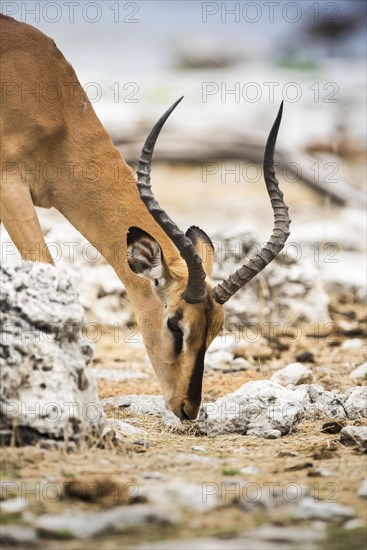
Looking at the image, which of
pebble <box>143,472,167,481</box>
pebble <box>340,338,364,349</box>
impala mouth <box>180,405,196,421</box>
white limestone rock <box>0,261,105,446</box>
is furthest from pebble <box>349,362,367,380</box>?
pebble <box>143,472,167,481</box>

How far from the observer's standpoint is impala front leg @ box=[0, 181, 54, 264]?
28.0 feet

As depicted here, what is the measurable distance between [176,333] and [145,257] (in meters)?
0.74

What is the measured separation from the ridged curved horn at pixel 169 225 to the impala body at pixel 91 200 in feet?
0.25

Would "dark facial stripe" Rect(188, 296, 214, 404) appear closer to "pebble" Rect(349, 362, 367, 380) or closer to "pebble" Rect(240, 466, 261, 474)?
"pebble" Rect(240, 466, 261, 474)

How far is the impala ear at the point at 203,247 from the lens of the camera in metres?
8.78

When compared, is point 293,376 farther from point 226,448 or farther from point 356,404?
point 226,448

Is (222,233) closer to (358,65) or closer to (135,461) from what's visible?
(135,461)

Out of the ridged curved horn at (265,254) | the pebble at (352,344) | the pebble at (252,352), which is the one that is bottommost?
the pebble at (252,352)

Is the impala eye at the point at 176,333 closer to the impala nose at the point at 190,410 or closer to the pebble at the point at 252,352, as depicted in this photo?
the impala nose at the point at 190,410

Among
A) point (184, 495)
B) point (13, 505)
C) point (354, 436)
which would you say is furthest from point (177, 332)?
point (13, 505)

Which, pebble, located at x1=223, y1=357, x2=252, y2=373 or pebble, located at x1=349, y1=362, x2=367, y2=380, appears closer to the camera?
pebble, located at x1=349, y1=362, x2=367, y2=380

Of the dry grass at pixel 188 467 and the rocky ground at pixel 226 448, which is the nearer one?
the rocky ground at pixel 226 448

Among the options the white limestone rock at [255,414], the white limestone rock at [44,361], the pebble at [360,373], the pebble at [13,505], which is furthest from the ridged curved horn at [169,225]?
the pebble at [13,505]

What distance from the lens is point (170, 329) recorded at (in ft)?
26.5
